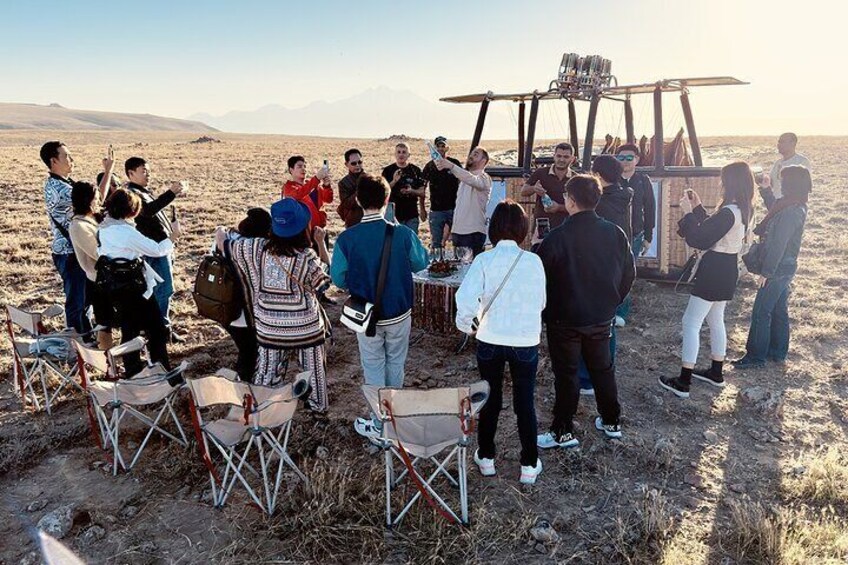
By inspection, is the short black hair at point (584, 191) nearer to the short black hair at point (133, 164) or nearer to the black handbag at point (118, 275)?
the black handbag at point (118, 275)

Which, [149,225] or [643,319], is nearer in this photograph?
[149,225]

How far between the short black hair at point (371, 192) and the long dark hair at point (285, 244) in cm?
57

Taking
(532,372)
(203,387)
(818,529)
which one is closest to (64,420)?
(203,387)

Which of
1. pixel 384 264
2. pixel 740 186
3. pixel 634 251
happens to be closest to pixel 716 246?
pixel 740 186

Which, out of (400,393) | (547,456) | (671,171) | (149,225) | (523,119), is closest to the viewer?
(400,393)

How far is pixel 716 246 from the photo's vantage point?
16.5 feet

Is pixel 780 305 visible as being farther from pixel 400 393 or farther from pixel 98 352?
pixel 98 352

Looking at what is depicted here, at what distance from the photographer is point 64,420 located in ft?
16.5

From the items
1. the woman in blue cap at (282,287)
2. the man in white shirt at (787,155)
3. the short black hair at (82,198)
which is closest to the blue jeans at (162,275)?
the short black hair at (82,198)

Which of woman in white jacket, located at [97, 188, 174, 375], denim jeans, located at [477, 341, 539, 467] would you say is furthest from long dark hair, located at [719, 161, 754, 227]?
woman in white jacket, located at [97, 188, 174, 375]

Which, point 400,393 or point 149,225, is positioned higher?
point 149,225

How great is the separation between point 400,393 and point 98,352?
2304mm

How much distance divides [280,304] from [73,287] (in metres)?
3.01

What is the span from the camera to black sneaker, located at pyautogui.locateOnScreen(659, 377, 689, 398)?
5.38m
